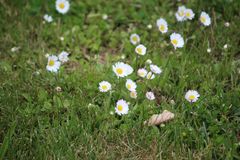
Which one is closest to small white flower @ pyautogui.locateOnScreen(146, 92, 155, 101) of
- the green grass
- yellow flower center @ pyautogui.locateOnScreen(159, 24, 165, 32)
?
the green grass

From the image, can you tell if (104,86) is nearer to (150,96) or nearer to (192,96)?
(150,96)

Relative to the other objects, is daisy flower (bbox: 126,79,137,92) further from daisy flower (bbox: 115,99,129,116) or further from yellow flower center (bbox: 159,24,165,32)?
yellow flower center (bbox: 159,24,165,32)

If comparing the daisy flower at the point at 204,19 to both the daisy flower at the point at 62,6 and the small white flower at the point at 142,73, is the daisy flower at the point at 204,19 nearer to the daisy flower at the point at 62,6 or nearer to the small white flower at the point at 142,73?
the small white flower at the point at 142,73

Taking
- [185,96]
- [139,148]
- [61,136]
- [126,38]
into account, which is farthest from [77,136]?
[126,38]

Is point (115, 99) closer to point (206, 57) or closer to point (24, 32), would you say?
point (206, 57)

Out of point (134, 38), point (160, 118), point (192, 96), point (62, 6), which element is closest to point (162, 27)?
point (134, 38)
